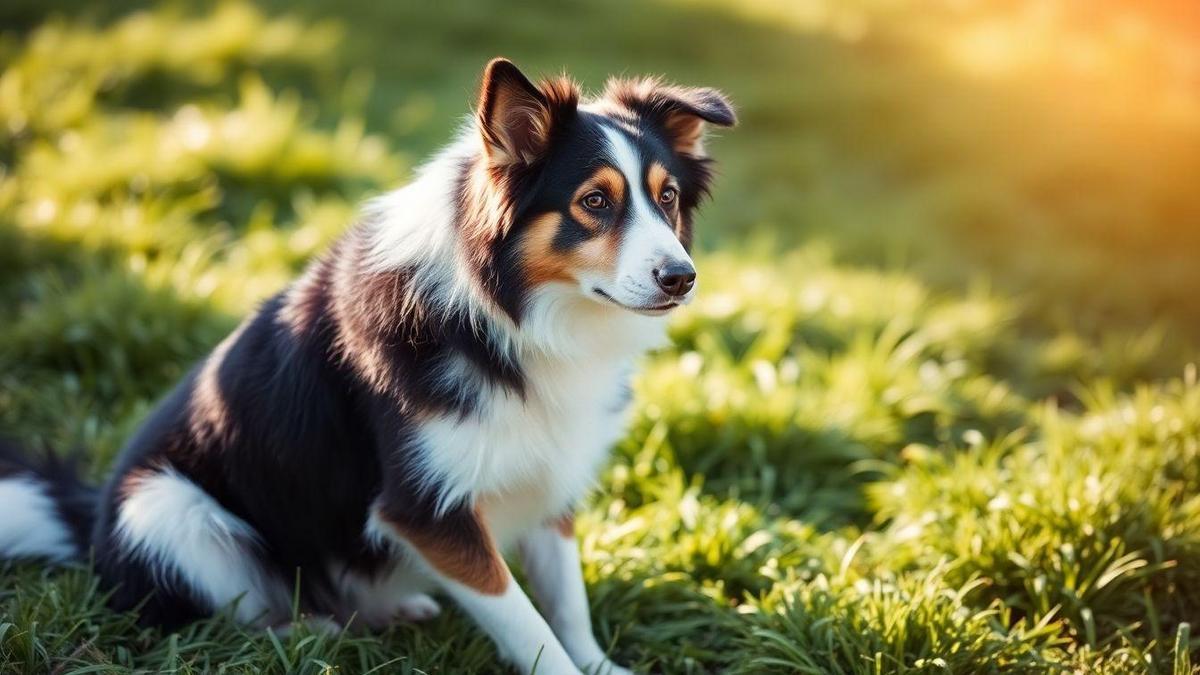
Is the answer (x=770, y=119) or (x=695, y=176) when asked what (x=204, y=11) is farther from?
(x=695, y=176)

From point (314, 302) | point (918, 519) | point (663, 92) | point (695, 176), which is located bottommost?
point (918, 519)

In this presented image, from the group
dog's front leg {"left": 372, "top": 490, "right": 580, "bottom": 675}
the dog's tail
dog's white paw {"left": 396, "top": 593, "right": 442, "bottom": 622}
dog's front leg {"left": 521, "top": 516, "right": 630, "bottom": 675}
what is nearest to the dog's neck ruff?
dog's front leg {"left": 372, "top": 490, "right": 580, "bottom": 675}

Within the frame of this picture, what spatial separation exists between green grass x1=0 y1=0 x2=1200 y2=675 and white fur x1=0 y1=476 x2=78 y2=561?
0.18 metres

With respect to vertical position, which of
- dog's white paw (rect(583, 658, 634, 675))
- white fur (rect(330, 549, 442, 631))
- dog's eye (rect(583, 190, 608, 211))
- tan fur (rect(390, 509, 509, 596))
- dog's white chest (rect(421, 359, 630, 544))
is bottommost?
dog's white paw (rect(583, 658, 634, 675))

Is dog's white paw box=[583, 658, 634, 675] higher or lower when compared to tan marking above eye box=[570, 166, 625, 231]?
lower

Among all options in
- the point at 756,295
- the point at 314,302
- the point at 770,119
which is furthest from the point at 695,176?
the point at 770,119

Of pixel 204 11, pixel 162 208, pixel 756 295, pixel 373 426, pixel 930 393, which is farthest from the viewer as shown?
pixel 204 11

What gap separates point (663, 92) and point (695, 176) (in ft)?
0.84

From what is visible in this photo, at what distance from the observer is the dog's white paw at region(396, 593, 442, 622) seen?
10.5ft

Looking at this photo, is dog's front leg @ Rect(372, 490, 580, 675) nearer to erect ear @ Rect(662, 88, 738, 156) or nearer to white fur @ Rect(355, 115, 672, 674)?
white fur @ Rect(355, 115, 672, 674)

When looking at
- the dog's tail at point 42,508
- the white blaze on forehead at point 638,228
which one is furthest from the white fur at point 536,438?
the dog's tail at point 42,508

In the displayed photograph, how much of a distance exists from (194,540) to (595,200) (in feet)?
4.69

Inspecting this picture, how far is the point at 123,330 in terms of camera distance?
179 inches

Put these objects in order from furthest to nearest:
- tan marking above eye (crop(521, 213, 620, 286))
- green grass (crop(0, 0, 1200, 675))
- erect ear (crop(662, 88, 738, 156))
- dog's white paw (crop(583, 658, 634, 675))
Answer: green grass (crop(0, 0, 1200, 675)) < dog's white paw (crop(583, 658, 634, 675)) < erect ear (crop(662, 88, 738, 156)) < tan marking above eye (crop(521, 213, 620, 286))
